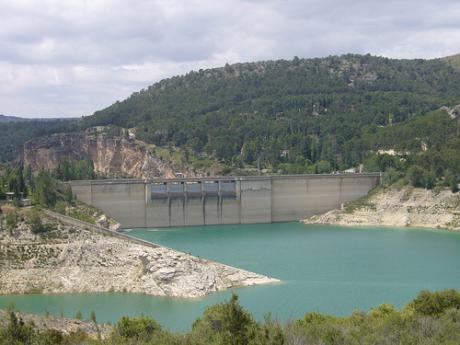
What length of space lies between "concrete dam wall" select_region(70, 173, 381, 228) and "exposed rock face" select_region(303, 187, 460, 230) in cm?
195

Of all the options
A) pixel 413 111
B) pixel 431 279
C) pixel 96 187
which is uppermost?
pixel 413 111

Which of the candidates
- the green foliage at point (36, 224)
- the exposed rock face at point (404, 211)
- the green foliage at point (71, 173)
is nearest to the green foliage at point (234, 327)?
the green foliage at point (36, 224)

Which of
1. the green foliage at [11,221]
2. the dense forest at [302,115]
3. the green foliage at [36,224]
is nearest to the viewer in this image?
the green foliage at [36,224]

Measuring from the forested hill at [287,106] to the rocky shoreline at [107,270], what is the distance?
41497 mm

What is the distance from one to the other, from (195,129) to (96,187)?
4007 cm

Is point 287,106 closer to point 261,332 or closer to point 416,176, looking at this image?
point 416,176

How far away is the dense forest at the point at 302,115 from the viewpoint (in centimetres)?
7862

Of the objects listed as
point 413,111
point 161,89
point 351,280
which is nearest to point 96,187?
→ point 351,280

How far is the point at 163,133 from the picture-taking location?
99875mm

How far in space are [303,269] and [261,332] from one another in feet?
80.9

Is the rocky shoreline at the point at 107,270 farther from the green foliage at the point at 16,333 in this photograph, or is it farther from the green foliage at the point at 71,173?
the green foliage at the point at 71,173

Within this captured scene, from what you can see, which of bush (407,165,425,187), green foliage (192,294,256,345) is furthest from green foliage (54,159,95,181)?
green foliage (192,294,256,345)

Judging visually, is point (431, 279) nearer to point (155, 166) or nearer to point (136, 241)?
point (136, 241)

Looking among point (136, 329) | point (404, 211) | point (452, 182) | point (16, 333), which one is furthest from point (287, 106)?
point (16, 333)
